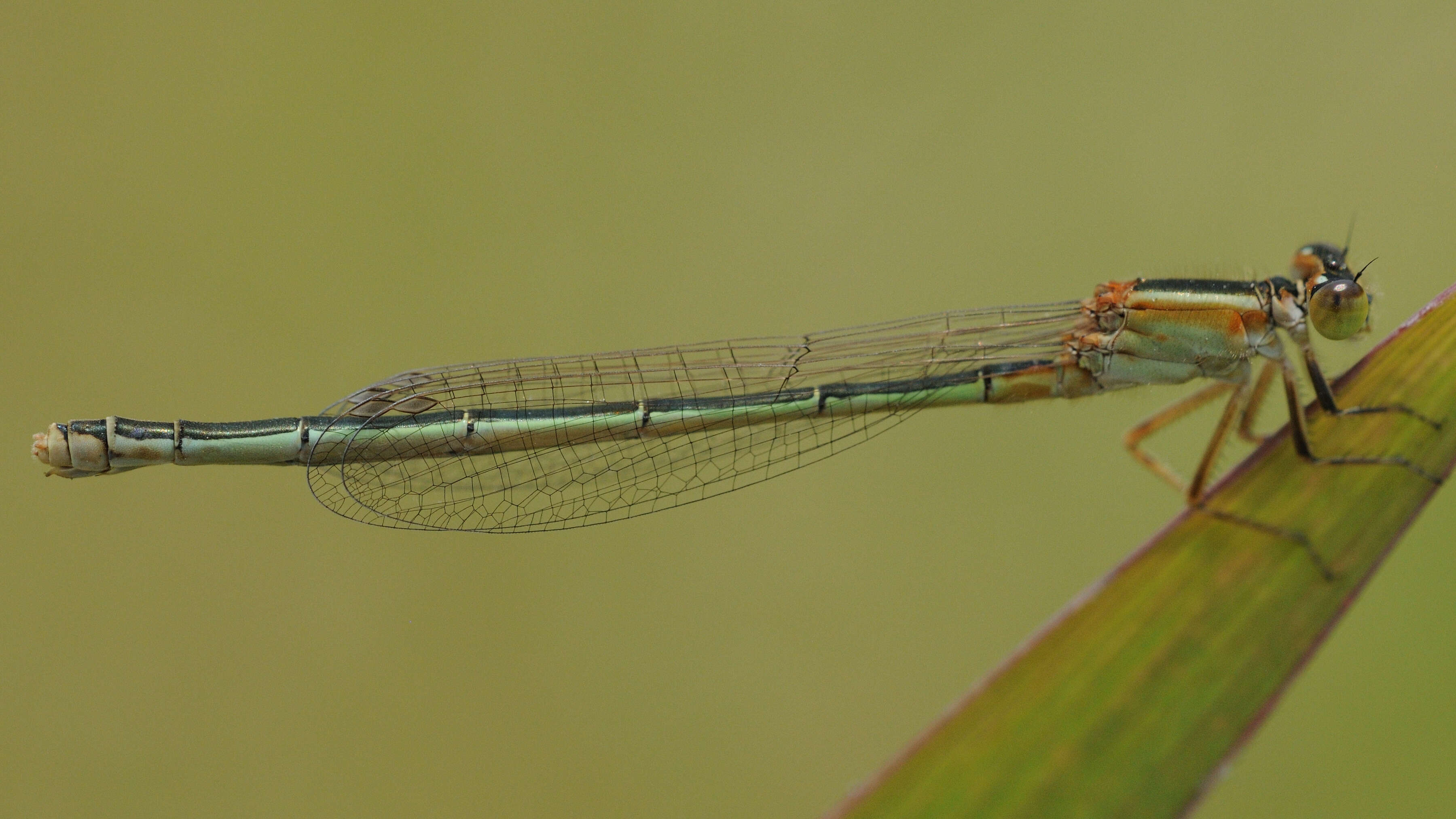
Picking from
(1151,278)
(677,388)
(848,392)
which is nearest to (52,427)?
(677,388)

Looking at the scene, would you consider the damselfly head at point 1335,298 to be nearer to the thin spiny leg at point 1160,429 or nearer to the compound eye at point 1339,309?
the compound eye at point 1339,309

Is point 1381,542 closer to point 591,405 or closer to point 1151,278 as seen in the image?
point 1151,278

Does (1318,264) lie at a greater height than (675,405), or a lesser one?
greater

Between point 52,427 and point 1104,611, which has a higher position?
point 52,427

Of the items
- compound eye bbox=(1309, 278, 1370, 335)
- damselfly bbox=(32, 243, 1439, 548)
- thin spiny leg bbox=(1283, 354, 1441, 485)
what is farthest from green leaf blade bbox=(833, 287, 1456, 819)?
damselfly bbox=(32, 243, 1439, 548)

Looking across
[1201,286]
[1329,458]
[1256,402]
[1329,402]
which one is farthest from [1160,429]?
[1329,458]

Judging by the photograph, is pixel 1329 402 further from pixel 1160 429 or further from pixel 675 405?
pixel 675 405
